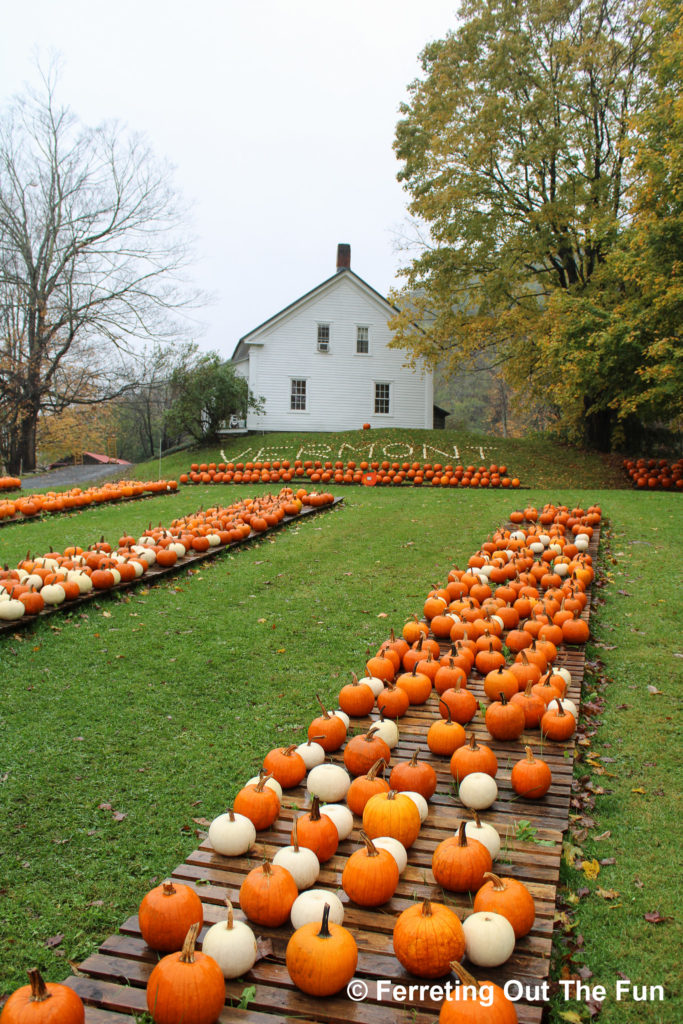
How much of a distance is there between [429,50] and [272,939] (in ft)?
97.5

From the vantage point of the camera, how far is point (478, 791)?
344 centimetres

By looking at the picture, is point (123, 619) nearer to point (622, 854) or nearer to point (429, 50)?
point (622, 854)

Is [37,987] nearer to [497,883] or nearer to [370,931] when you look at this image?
[370,931]

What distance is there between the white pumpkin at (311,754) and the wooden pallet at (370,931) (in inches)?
6.6

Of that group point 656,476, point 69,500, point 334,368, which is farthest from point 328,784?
point 334,368

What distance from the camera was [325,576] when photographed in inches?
342

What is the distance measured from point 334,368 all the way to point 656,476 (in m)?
15.2

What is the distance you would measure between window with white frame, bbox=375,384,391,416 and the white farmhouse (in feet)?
0.15

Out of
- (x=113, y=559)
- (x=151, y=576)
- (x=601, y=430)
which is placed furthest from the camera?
(x=601, y=430)

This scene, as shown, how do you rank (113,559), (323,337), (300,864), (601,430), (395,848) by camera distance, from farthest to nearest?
(323,337) < (601,430) < (113,559) < (395,848) < (300,864)

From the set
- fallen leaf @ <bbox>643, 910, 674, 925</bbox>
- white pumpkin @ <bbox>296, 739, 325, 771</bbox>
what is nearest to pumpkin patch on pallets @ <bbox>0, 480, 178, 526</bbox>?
white pumpkin @ <bbox>296, 739, 325, 771</bbox>

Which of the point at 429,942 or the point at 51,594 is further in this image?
the point at 51,594

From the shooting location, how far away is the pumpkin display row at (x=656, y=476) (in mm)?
19188

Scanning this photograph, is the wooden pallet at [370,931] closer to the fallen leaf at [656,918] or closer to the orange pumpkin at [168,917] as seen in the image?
the orange pumpkin at [168,917]
